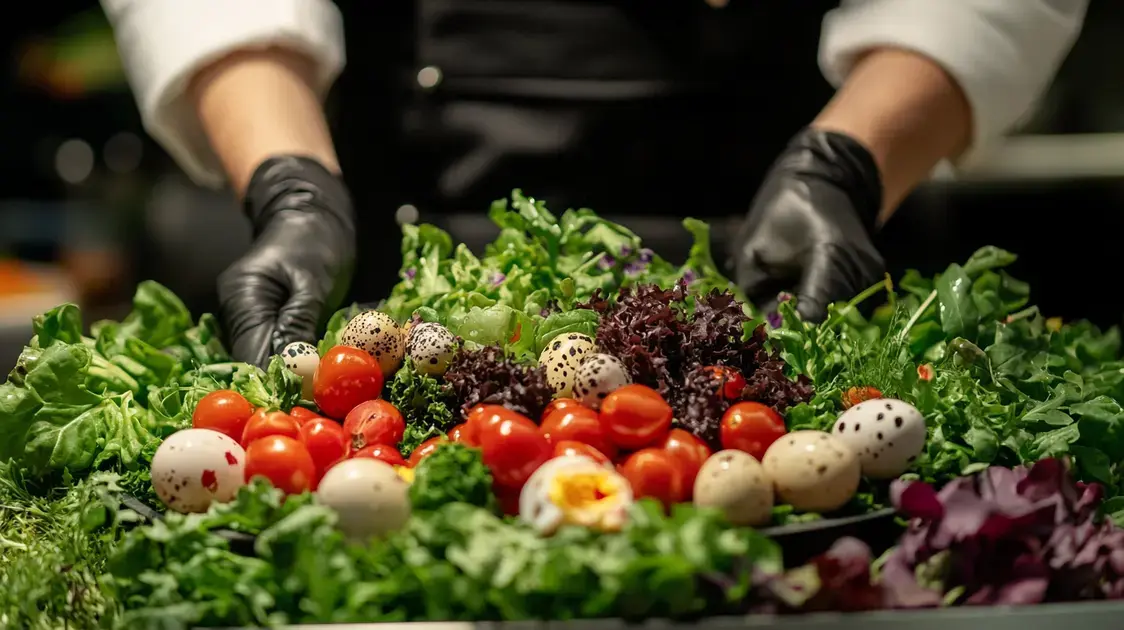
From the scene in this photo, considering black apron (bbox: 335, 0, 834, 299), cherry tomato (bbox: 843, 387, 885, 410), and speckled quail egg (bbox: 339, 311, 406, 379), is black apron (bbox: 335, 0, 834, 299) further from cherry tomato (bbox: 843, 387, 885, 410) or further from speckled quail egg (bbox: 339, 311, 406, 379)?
cherry tomato (bbox: 843, 387, 885, 410)

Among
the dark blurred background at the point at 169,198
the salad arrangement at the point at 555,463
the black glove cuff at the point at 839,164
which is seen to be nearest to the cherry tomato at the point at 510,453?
the salad arrangement at the point at 555,463

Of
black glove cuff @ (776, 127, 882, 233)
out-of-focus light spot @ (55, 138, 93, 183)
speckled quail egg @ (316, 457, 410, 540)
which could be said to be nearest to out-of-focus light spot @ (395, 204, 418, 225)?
black glove cuff @ (776, 127, 882, 233)

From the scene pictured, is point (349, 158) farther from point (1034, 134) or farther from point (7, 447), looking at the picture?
point (1034, 134)

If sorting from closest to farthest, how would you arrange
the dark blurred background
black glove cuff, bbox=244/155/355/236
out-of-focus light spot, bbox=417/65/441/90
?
black glove cuff, bbox=244/155/355/236 → out-of-focus light spot, bbox=417/65/441/90 → the dark blurred background

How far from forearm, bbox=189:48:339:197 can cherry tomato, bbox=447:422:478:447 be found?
117 cm

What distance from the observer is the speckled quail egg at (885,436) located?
3.76 ft

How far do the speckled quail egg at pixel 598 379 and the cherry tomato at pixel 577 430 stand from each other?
0.21 ft

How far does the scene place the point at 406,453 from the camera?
1.28 meters

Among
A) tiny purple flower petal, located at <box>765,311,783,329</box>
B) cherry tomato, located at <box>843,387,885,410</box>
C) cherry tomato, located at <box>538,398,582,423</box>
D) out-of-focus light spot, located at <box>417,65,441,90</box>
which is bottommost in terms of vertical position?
cherry tomato, located at <box>843,387,885,410</box>

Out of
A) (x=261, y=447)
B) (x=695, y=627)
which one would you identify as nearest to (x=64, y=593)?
(x=261, y=447)

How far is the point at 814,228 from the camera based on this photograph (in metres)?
→ 1.92

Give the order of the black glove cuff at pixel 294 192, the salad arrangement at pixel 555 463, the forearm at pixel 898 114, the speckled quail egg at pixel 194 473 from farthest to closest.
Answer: the forearm at pixel 898 114, the black glove cuff at pixel 294 192, the speckled quail egg at pixel 194 473, the salad arrangement at pixel 555 463

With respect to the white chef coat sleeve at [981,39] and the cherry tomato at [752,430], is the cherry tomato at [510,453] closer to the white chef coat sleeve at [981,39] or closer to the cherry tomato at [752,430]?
the cherry tomato at [752,430]

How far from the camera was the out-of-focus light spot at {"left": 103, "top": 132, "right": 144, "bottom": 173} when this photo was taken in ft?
14.6
